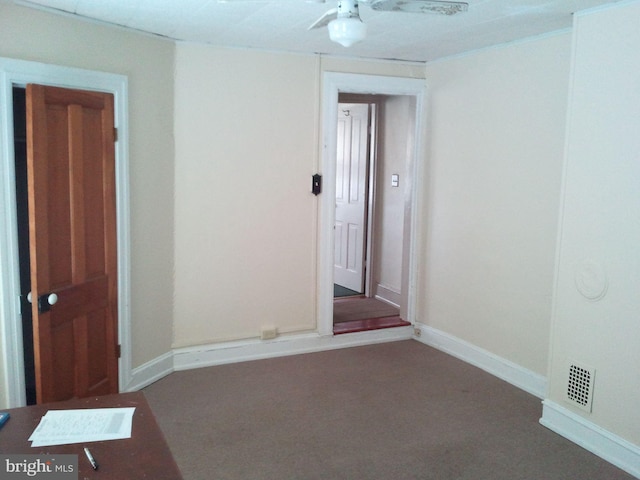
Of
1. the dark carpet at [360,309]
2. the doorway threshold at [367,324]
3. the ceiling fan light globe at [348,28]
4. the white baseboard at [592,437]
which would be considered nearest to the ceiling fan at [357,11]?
the ceiling fan light globe at [348,28]

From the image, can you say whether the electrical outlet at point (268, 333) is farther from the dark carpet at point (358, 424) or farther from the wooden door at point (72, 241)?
the wooden door at point (72, 241)

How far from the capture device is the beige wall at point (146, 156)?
320cm

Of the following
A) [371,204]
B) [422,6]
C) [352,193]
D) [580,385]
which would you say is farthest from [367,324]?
[422,6]

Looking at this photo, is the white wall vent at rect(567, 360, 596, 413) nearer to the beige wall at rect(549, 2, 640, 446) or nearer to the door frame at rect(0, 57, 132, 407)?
the beige wall at rect(549, 2, 640, 446)

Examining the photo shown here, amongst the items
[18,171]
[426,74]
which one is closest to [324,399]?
[18,171]

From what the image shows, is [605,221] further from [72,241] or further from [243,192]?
[72,241]

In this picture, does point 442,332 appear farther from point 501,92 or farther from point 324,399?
point 501,92

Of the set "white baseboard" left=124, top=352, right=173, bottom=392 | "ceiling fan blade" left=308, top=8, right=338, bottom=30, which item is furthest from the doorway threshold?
"ceiling fan blade" left=308, top=8, right=338, bottom=30

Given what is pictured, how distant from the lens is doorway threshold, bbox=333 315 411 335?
4648 mm

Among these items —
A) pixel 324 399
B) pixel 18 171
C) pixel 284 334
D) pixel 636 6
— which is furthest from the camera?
pixel 284 334

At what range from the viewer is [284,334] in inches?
174

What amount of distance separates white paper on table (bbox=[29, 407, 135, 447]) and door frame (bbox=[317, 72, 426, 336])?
2774 mm

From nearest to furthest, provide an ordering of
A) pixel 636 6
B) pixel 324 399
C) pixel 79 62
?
1. pixel 636 6
2. pixel 79 62
3. pixel 324 399

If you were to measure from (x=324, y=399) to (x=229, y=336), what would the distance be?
3.47ft
